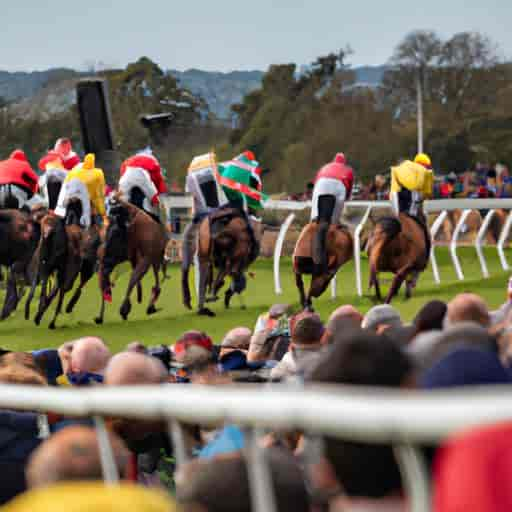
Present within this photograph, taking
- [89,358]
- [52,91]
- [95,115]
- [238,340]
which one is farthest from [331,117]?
[89,358]

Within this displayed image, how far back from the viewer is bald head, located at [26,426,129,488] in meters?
2.34

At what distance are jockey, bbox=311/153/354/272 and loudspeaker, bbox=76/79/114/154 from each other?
10.5ft

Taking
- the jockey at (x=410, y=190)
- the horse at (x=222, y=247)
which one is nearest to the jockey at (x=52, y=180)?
the horse at (x=222, y=247)

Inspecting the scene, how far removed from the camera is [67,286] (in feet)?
44.8

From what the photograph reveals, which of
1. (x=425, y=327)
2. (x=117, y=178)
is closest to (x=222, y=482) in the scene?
(x=425, y=327)

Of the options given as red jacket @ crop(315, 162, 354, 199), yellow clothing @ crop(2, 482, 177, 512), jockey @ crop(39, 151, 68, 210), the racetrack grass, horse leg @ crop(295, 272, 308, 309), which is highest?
→ yellow clothing @ crop(2, 482, 177, 512)

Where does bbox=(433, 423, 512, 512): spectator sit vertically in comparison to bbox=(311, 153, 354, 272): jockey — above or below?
above

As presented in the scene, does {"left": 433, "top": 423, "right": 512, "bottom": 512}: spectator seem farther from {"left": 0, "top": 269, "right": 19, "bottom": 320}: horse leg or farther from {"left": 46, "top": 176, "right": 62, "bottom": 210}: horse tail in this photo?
{"left": 46, "top": 176, "right": 62, "bottom": 210}: horse tail

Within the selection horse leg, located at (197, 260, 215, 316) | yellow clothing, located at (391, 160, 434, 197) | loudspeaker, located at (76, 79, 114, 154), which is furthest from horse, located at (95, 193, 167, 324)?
yellow clothing, located at (391, 160, 434, 197)

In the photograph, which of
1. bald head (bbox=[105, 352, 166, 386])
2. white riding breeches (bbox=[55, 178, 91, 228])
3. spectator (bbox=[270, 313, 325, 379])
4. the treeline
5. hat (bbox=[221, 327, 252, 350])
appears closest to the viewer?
bald head (bbox=[105, 352, 166, 386])

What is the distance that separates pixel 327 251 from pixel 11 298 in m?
3.45

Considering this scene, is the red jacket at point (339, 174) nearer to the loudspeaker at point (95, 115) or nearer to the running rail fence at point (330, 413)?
the loudspeaker at point (95, 115)

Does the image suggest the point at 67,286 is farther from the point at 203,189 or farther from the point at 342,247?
the point at 342,247

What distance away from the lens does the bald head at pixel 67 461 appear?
7.69 ft
